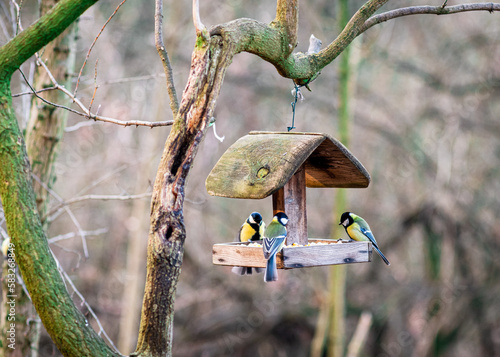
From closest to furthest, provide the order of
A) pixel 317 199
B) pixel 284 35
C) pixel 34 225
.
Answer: pixel 34 225 < pixel 284 35 < pixel 317 199

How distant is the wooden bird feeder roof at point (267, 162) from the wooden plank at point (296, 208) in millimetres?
213

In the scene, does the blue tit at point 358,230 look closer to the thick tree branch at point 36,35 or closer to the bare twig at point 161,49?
the bare twig at point 161,49

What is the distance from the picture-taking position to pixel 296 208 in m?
3.87

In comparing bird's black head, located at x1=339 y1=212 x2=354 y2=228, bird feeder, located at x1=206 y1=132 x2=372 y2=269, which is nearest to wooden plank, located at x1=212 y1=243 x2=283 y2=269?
bird feeder, located at x1=206 y1=132 x2=372 y2=269

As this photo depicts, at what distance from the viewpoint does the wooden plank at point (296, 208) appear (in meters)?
3.82

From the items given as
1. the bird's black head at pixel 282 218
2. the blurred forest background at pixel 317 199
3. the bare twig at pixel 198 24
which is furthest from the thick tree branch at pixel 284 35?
the blurred forest background at pixel 317 199

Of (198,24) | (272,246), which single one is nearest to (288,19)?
(198,24)

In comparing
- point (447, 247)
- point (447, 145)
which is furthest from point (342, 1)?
point (447, 247)

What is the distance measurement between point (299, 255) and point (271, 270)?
24 centimetres

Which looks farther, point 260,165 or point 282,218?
point 282,218

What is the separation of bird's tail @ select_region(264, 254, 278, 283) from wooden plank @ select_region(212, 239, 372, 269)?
0.09m

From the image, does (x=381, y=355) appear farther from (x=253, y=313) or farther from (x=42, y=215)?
(x=42, y=215)

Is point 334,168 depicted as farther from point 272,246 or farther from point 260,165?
point 272,246

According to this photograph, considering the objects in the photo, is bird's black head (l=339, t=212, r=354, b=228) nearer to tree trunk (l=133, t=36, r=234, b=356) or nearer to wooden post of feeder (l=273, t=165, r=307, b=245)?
wooden post of feeder (l=273, t=165, r=307, b=245)
